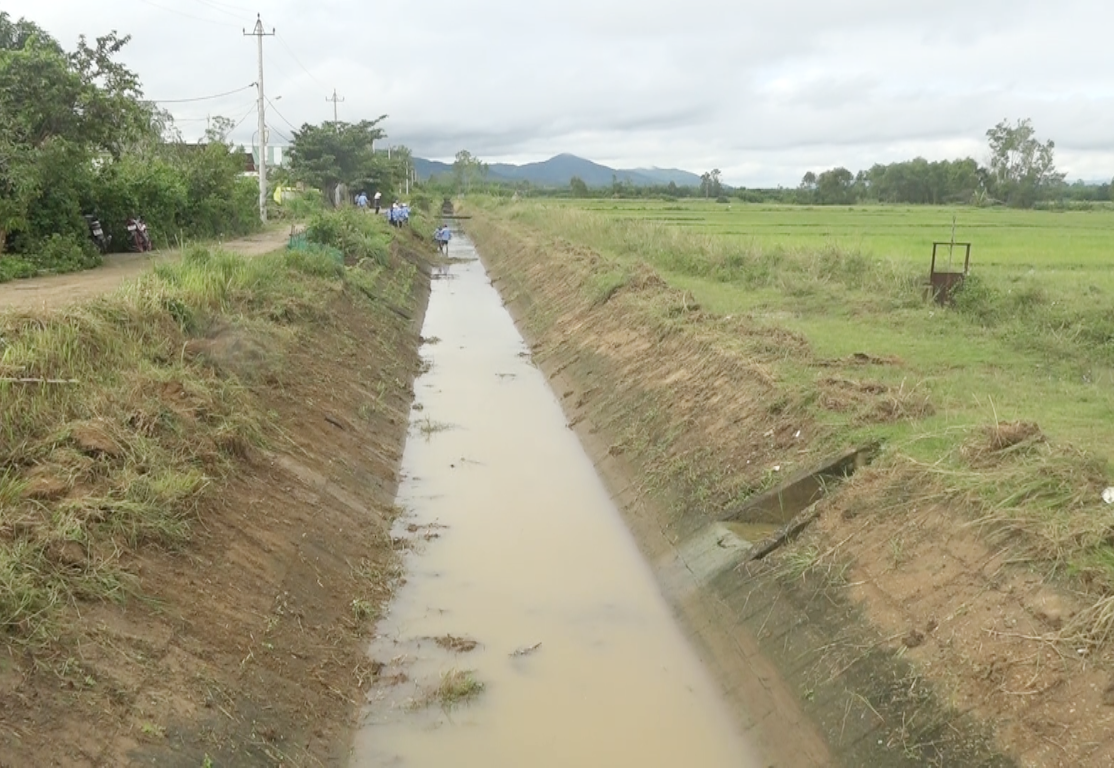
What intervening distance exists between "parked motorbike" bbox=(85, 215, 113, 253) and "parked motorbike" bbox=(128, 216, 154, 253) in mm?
1015

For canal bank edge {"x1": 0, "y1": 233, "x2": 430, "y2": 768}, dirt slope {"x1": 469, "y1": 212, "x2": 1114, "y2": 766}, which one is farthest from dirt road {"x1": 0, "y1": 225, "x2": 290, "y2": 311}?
dirt slope {"x1": 469, "y1": 212, "x2": 1114, "y2": 766}

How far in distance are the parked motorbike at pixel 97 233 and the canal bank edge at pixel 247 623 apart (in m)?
10.7

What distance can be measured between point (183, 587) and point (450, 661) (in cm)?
233

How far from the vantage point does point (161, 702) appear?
5.27 m

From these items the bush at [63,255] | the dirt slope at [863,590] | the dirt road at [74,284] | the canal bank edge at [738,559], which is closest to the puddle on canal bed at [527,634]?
the canal bank edge at [738,559]

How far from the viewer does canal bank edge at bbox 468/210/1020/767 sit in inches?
221

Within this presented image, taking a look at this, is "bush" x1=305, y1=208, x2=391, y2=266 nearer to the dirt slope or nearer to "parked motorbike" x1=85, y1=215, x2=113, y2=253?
"parked motorbike" x1=85, y1=215, x2=113, y2=253

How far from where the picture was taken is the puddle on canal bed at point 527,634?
6.53 metres

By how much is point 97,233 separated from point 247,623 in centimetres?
1692

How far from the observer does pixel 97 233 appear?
20.3 m

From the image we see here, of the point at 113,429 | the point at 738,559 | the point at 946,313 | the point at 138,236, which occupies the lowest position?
the point at 738,559

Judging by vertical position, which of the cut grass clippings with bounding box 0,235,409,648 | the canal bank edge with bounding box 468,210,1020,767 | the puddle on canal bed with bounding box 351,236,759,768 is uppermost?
the cut grass clippings with bounding box 0,235,409,648

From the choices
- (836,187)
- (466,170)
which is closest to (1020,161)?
(836,187)

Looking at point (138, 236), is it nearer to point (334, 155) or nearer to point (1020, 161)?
point (334, 155)
